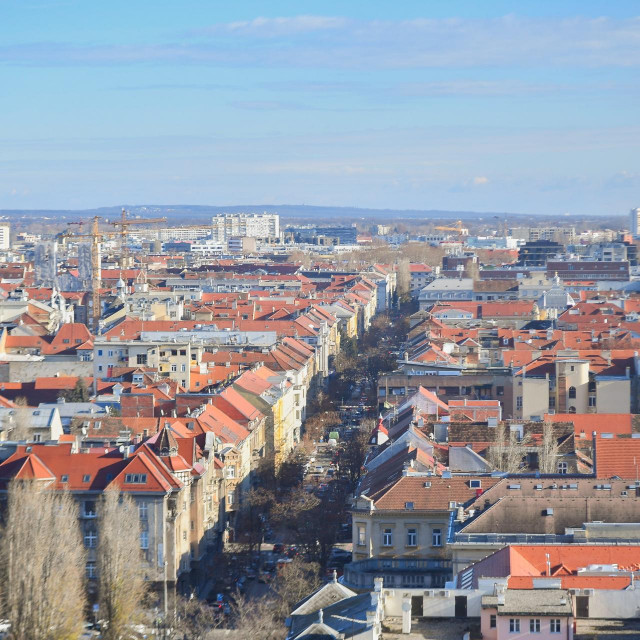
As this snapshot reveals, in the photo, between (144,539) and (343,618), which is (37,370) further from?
(343,618)

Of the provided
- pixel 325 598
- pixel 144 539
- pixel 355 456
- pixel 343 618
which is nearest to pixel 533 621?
pixel 343 618

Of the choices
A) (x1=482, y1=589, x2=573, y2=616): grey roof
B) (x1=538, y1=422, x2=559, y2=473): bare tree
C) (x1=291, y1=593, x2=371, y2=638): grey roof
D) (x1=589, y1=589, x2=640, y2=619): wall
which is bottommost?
(x1=538, y1=422, x2=559, y2=473): bare tree

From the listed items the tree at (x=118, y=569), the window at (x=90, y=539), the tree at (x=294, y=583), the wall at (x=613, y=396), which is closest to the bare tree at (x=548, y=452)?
the tree at (x=294, y=583)

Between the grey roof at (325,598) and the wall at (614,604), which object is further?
the grey roof at (325,598)

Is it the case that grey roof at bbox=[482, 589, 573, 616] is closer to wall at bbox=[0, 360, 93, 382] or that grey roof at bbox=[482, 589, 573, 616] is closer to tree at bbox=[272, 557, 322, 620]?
tree at bbox=[272, 557, 322, 620]

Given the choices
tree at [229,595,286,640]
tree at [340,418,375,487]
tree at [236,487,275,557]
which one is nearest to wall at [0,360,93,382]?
tree at [340,418,375,487]

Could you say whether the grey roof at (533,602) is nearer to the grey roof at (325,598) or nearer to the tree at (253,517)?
the grey roof at (325,598)

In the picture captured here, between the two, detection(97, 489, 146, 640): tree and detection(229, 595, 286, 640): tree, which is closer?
detection(229, 595, 286, 640): tree
